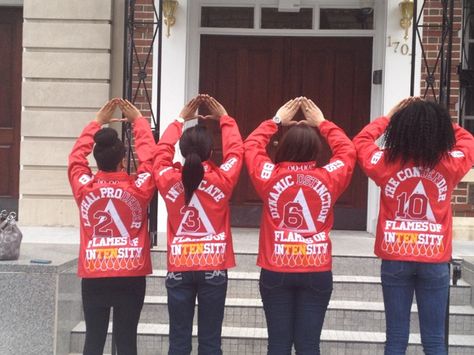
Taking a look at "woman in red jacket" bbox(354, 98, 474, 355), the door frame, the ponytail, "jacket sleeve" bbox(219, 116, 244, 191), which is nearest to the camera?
the ponytail

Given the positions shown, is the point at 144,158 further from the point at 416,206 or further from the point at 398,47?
the point at 398,47

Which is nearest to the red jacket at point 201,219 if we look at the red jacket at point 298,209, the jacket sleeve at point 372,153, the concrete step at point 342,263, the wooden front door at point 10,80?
the red jacket at point 298,209

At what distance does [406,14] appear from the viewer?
783 centimetres

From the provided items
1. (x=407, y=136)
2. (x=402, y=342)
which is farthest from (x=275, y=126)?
(x=402, y=342)

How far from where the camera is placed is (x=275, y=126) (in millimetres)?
4348

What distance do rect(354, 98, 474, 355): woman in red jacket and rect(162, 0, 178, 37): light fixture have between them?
4.45 metres

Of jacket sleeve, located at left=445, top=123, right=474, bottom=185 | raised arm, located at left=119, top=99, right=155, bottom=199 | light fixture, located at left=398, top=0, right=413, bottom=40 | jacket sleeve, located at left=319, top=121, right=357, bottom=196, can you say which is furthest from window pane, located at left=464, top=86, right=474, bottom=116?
raised arm, located at left=119, top=99, right=155, bottom=199

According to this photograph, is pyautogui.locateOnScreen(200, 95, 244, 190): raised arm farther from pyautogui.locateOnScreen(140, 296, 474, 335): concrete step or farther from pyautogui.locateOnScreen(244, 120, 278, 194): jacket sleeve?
pyautogui.locateOnScreen(140, 296, 474, 335): concrete step

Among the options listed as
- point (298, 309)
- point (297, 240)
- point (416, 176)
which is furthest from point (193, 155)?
point (416, 176)

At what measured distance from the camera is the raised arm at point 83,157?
4328 mm

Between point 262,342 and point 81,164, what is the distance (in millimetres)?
2161

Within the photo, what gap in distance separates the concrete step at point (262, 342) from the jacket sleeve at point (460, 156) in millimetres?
1860

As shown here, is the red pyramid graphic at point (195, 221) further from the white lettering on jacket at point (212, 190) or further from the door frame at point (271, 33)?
the door frame at point (271, 33)

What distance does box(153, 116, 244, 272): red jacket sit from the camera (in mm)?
4113
